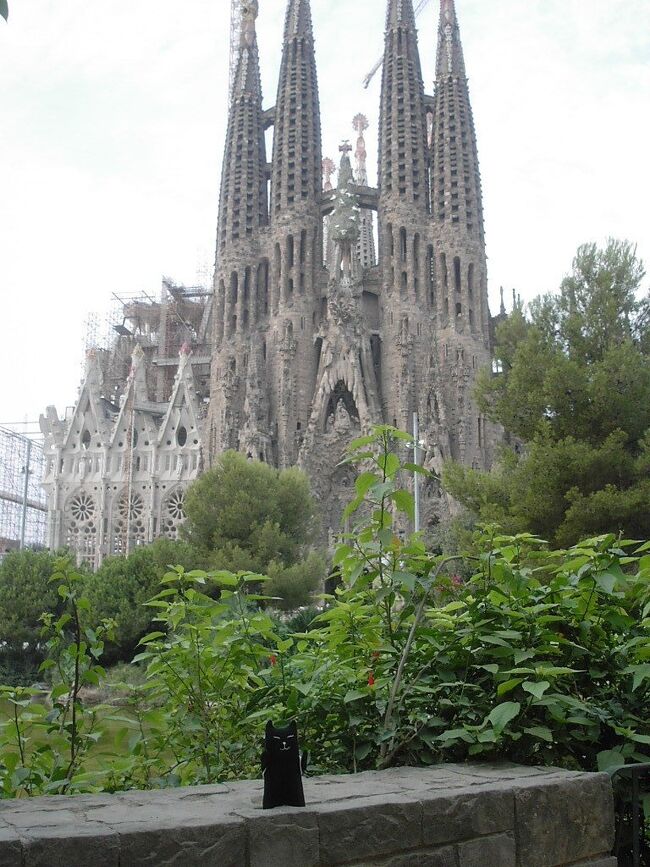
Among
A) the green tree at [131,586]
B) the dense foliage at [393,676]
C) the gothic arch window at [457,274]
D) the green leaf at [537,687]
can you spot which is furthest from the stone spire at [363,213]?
the green leaf at [537,687]

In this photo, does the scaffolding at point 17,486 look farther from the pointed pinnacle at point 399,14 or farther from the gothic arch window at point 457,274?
the pointed pinnacle at point 399,14

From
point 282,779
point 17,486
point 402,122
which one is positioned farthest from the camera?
point 17,486

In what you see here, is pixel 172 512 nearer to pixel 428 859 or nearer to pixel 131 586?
pixel 131 586

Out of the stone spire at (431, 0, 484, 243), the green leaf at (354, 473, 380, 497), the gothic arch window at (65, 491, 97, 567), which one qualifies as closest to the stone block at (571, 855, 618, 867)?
the green leaf at (354, 473, 380, 497)

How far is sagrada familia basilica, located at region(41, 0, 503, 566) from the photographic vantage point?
1439 inches

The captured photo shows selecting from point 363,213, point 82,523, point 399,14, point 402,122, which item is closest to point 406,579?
point 402,122

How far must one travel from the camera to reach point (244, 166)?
4053 cm

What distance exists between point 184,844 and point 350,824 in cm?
62

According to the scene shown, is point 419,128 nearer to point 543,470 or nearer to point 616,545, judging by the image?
point 543,470

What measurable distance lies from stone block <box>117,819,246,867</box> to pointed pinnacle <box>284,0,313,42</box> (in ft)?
144

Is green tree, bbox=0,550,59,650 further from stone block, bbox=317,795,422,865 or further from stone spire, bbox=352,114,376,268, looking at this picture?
stone spire, bbox=352,114,376,268

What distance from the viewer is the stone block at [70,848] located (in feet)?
8.28

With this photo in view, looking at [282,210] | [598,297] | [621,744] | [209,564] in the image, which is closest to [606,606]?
[621,744]

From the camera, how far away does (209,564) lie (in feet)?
86.7
